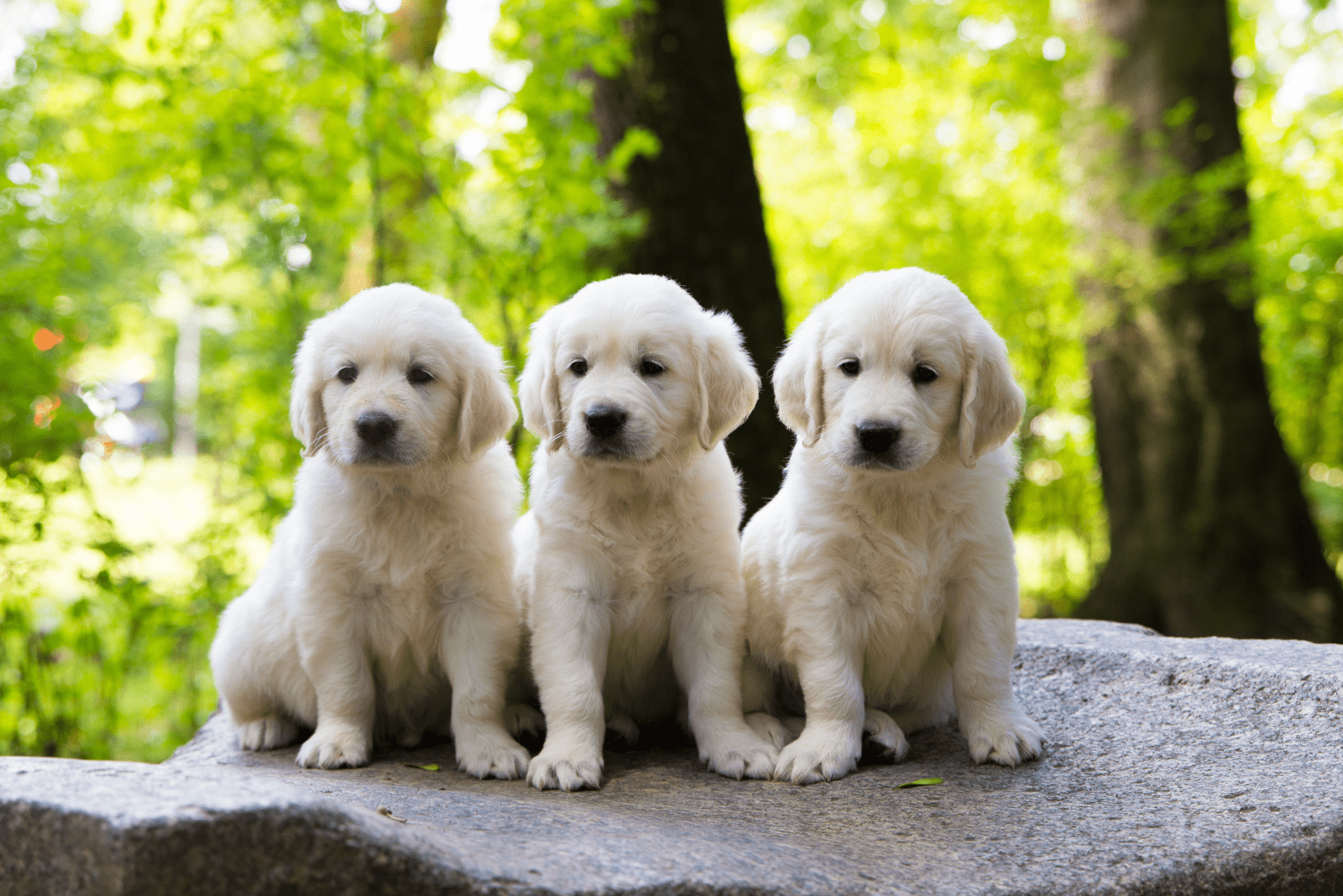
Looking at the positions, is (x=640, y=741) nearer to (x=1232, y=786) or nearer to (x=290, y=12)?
(x=1232, y=786)

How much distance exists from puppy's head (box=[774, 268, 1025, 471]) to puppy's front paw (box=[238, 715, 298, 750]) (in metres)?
2.43

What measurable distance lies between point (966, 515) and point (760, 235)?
3165 mm

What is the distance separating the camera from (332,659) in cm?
371

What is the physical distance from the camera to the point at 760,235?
20.7 feet

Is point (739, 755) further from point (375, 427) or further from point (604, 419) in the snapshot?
point (375, 427)

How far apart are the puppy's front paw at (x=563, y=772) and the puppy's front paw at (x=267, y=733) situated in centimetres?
130

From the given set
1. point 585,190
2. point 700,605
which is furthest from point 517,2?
point 700,605

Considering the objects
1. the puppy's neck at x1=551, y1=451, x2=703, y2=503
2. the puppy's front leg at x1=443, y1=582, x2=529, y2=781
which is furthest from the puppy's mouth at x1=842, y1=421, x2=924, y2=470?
the puppy's front leg at x1=443, y1=582, x2=529, y2=781

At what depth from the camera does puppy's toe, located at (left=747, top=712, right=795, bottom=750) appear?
3.77 meters

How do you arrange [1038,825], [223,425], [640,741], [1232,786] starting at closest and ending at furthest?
[1038,825] < [1232,786] < [640,741] < [223,425]

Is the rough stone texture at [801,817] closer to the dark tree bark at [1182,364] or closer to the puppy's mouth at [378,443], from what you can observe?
the puppy's mouth at [378,443]

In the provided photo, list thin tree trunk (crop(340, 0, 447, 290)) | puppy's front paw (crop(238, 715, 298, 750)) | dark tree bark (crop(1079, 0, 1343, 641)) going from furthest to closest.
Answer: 1. dark tree bark (crop(1079, 0, 1343, 641))
2. thin tree trunk (crop(340, 0, 447, 290))
3. puppy's front paw (crop(238, 715, 298, 750))


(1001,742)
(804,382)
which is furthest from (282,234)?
(1001,742)

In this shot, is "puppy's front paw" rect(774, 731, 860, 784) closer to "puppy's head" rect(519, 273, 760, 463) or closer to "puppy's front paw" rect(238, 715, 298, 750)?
"puppy's head" rect(519, 273, 760, 463)
